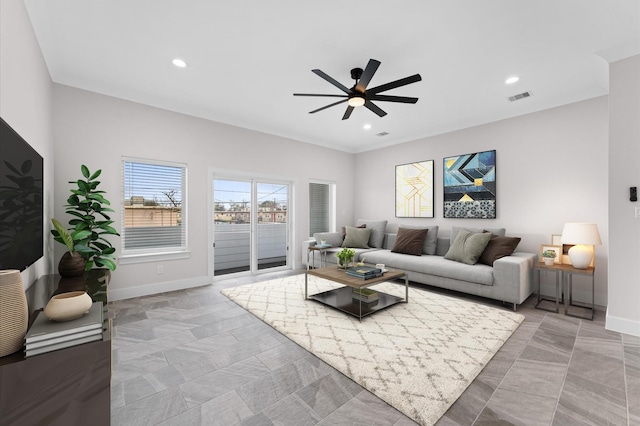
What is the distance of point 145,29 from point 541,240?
5504 millimetres

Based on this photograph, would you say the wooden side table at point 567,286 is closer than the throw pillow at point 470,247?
Yes

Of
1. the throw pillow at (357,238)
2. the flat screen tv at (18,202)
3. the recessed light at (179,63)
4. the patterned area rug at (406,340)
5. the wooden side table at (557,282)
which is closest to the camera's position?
the flat screen tv at (18,202)

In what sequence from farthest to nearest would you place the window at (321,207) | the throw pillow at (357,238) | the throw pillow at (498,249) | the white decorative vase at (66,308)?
1. the window at (321,207)
2. the throw pillow at (357,238)
3. the throw pillow at (498,249)
4. the white decorative vase at (66,308)

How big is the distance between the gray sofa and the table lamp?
0.47m

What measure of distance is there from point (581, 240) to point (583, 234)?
0.08 meters

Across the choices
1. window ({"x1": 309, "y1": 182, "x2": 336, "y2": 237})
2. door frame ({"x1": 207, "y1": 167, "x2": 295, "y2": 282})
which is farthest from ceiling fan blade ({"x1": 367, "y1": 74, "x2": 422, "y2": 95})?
window ({"x1": 309, "y1": 182, "x2": 336, "y2": 237})

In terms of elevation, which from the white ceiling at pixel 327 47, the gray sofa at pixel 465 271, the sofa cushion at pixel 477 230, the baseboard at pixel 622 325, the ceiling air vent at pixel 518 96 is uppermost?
the white ceiling at pixel 327 47

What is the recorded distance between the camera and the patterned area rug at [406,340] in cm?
191

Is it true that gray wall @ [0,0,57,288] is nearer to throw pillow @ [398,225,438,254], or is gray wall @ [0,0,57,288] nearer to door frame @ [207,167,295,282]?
door frame @ [207,167,295,282]

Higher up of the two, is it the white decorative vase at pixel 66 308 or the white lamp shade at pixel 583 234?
the white lamp shade at pixel 583 234

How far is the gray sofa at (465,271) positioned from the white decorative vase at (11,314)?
4.19m

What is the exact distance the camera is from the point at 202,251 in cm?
452

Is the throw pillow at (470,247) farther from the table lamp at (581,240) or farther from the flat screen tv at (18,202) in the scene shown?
the flat screen tv at (18,202)

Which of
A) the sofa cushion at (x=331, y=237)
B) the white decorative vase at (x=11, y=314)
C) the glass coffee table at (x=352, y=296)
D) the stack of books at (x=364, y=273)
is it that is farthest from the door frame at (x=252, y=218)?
the white decorative vase at (x=11, y=314)
